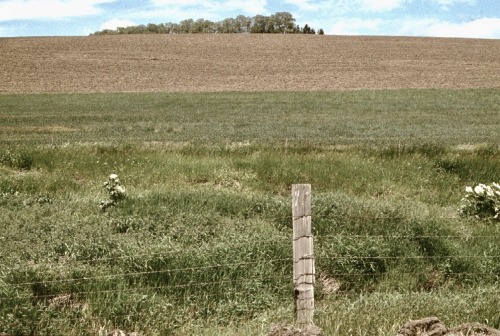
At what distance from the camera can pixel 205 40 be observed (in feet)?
233

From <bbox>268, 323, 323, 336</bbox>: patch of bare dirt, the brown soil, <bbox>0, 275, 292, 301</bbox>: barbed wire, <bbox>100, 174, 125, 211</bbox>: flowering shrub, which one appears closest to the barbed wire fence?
<bbox>0, 275, 292, 301</bbox>: barbed wire

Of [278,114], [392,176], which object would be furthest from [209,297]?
[278,114]

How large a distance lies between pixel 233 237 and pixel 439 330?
13.7ft

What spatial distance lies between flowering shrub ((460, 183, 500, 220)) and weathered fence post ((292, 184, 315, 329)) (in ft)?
19.2

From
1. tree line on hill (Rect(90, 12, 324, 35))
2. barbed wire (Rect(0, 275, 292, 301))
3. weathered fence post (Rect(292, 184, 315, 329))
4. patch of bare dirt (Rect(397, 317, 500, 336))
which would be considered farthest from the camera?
tree line on hill (Rect(90, 12, 324, 35))

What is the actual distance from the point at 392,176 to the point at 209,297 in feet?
28.7

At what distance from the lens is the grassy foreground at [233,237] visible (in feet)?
22.3

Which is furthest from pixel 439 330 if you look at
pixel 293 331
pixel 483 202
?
pixel 483 202

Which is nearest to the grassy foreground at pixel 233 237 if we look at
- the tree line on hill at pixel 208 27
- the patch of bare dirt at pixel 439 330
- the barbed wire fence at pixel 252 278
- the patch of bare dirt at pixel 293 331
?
the barbed wire fence at pixel 252 278

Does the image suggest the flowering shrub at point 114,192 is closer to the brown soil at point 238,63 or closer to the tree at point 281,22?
the brown soil at point 238,63

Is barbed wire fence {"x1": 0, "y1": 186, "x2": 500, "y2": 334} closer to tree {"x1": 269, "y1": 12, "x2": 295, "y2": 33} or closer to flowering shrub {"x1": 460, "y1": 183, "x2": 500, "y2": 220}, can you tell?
flowering shrub {"x1": 460, "y1": 183, "x2": 500, "y2": 220}

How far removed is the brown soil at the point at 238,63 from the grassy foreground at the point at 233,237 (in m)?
25.9

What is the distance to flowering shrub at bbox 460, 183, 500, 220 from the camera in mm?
11078

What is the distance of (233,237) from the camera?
9.09 m
